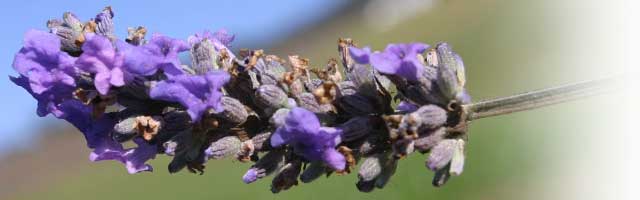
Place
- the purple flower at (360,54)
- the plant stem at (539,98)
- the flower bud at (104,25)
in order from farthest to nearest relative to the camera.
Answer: the flower bud at (104,25)
the purple flower at (360,54)
the plant stem at (539,98)

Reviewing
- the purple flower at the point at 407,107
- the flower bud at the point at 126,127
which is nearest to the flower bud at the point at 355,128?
the purple flower at the point at 407,107

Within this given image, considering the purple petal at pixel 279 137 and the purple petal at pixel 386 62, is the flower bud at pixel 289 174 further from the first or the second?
the purple petal at pixel 386 62

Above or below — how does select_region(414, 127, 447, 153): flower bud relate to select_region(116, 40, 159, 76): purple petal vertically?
below

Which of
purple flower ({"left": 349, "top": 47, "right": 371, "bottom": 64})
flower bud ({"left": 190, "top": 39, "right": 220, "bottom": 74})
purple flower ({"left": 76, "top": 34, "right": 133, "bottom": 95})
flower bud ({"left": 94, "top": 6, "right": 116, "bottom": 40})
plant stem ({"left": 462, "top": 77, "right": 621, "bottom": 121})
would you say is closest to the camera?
plant stem ({"left": 462, "top": 77, "right": 621, "bottom": 121})

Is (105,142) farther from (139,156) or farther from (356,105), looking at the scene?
(356,105)

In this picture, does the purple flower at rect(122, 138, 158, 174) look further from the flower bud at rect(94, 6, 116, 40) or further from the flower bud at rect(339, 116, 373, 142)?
the flower bud at rect(339, 116, 373, 142)

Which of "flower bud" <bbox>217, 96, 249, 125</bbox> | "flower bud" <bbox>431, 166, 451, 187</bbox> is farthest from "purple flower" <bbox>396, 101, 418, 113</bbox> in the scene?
"flower bud" <bbox>217, 96, 249, 125</bbox>

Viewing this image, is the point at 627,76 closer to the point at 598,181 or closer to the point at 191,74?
the point at 191,74
